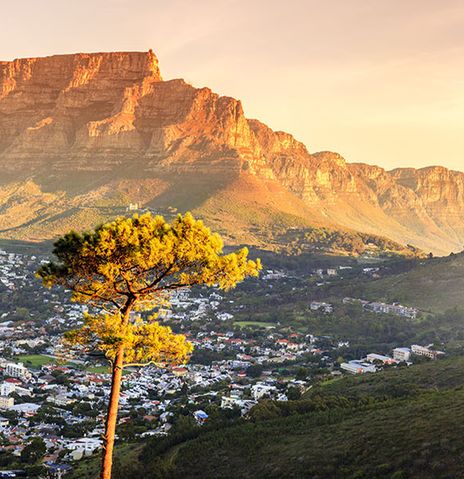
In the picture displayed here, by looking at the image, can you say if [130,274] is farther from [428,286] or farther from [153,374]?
[428,286]

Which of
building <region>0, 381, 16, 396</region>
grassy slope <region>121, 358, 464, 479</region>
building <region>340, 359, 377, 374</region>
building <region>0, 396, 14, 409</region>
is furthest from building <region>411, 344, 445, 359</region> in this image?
building <region>0, 396, 14, 409</region>

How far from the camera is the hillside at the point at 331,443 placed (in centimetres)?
2939

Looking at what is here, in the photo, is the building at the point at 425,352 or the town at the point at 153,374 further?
the building at the point at 425,352

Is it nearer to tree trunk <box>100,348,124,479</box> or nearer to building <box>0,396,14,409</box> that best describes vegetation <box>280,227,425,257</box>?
building <box>0,396,14,409</box>

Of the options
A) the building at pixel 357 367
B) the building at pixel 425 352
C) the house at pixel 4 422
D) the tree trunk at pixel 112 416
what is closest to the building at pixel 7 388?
the house at pixel 4 422

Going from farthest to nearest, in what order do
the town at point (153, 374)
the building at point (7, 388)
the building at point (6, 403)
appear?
the building at point (7, 388)
the building at point (6, 403)
the town at point (153, 374)

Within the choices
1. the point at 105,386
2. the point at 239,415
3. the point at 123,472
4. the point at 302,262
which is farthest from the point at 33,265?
the point at 123,472

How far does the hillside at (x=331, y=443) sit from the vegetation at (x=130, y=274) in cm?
1238

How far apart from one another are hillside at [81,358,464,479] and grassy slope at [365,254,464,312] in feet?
190

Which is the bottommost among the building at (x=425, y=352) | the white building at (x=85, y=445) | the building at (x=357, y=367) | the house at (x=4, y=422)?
the house at (x=4, y=422)

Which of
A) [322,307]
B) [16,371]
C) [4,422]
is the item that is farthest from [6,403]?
[322,307]

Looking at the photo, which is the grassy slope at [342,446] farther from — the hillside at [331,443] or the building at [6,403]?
the building at [6,403]

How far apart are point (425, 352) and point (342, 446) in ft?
150

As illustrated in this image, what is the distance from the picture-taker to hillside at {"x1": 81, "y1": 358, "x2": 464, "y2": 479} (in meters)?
29.4
